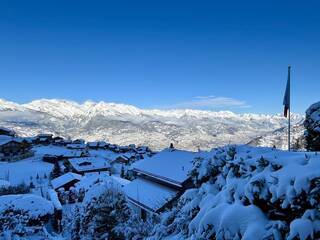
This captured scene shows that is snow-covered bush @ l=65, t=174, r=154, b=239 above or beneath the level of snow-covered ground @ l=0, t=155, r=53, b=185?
above

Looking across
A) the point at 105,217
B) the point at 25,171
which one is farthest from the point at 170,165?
the point at 25,171

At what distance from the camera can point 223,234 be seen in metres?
5.03

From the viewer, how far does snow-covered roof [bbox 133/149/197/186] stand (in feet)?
69.8

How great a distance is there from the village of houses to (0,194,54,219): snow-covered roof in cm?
7

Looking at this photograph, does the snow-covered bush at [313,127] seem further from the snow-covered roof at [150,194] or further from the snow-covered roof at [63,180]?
the snow-covered roof at [63,180]

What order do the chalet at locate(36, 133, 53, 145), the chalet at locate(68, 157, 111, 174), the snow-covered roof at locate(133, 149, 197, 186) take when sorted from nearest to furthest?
Answer: the snow-covered roof at locate(133, 149, 197, 186)
the chalet at locate(68, 157, 111, 174)
the chalet at locate(36, 133, 53, 145)

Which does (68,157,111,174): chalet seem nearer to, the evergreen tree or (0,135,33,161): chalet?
the evergreen tree

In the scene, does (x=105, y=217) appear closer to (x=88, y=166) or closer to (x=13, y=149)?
(x=88, y=166)

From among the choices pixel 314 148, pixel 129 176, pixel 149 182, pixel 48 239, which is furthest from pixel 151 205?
pixel 129 176

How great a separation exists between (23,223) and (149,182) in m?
13.1

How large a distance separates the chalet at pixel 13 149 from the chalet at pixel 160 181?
65965 mm

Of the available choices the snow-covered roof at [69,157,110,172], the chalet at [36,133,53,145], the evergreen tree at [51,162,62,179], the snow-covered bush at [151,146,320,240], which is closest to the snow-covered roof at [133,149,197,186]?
the snow-covered bush at [151,146,320,240]

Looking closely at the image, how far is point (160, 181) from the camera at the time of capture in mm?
24375

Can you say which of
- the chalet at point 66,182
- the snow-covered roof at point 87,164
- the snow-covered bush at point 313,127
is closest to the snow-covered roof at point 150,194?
the snow-covered bush at point 313,127
